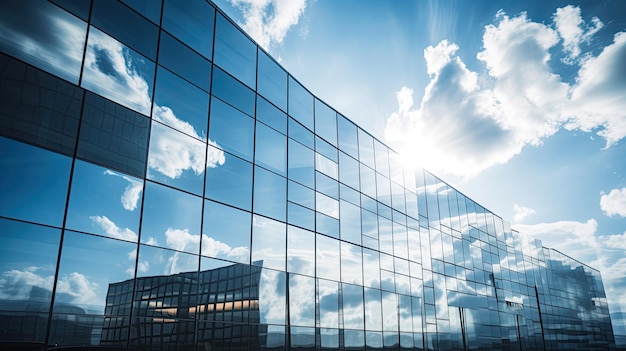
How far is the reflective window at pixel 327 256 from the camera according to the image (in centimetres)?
2139

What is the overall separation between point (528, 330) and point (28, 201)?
50.7 m

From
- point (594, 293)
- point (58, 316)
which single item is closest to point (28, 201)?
point (58, 316)

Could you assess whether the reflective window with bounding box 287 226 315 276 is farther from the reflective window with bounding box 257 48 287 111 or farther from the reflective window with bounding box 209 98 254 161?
the reflective window with bounding box 257 48 287 111

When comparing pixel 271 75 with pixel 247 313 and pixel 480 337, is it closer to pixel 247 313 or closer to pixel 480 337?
pixel 247 313

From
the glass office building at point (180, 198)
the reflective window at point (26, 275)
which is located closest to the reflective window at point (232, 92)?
the glass office building at point (180, 198)

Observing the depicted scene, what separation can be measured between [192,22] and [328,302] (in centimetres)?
1389

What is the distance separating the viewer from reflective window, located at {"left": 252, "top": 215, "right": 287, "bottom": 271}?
17.6 m

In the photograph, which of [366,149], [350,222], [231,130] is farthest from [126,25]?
[366,149]

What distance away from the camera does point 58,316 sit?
1066 centimetres

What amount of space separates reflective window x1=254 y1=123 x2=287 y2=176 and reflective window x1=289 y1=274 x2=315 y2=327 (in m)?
4.90

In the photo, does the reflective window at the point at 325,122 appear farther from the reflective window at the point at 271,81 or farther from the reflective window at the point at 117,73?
the reflective window at the point at 117,73

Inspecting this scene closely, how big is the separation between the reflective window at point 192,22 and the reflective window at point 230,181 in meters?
4.15

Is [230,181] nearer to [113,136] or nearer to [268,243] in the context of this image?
[268,243]

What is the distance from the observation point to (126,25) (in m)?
14.0
